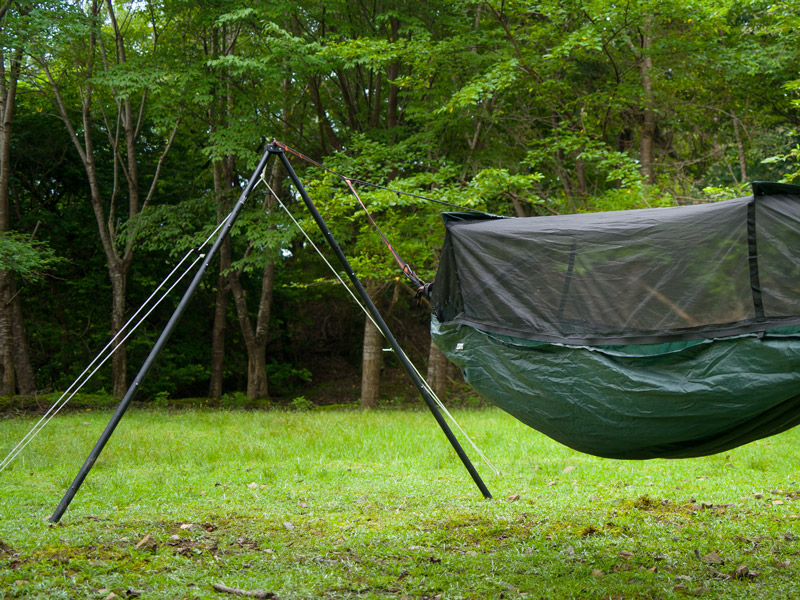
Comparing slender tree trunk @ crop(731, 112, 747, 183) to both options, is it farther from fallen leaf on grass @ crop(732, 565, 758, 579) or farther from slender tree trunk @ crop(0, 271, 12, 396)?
slender tree trunk @ crop(0, 271, 12, 396)

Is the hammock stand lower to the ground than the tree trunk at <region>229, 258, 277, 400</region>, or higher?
higher

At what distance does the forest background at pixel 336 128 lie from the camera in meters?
10.5

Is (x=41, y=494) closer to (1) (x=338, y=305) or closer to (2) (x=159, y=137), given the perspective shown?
(2) (x=159, y=137)

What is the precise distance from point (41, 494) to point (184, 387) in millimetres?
12469

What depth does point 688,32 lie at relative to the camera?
36.3 ft

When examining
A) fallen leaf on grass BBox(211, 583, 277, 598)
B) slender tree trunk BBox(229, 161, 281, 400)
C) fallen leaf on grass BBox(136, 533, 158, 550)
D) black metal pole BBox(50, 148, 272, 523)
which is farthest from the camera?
slender tree trunk BBox(229, 161, 281, 400)

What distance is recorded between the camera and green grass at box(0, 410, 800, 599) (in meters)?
3.48

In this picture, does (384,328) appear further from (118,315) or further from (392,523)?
(118,315)

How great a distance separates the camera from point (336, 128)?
15.0 m

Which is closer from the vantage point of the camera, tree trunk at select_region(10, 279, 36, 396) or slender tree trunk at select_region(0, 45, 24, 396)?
slender tree trunk at select_region(0, 45, 24, 396)

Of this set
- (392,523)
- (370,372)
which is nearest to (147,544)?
(392,523)

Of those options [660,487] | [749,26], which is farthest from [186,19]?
[660,487]

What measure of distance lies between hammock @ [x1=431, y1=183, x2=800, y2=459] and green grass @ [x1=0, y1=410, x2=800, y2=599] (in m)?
0.86

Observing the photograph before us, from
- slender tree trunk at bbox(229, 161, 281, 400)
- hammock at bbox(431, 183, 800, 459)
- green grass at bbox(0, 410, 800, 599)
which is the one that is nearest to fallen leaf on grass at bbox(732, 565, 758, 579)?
green grass at bbox(0, 410, 800, 599)
